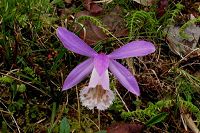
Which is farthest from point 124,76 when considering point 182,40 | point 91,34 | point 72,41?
point 182,40

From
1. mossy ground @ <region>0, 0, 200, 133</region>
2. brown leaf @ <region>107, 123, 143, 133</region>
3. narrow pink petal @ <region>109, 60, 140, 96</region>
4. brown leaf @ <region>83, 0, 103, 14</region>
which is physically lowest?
brown leaf @ <region>107, 123, 143, 133</region>

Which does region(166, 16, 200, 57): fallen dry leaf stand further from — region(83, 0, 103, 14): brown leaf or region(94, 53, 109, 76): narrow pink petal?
region(94, 53, 109, 76): narrow pink petal

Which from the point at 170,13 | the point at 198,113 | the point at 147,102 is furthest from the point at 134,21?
the point at 198,113

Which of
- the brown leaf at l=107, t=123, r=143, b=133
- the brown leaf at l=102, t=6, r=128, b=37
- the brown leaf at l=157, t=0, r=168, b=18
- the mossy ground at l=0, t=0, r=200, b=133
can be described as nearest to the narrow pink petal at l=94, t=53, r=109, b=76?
the mossy ground at l=0, t=0, r=200, b=133

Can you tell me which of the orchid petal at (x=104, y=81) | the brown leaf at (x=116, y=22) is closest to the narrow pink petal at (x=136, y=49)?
the orchid petal at (x=104, y=81)

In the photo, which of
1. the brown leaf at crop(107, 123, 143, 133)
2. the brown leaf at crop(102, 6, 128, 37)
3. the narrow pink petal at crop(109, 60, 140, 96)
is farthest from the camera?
the brown leaf at crop(102, 6, 128, 37)

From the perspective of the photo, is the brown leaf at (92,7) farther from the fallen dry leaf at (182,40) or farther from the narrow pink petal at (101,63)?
the narrow pink petal at (101,63)
